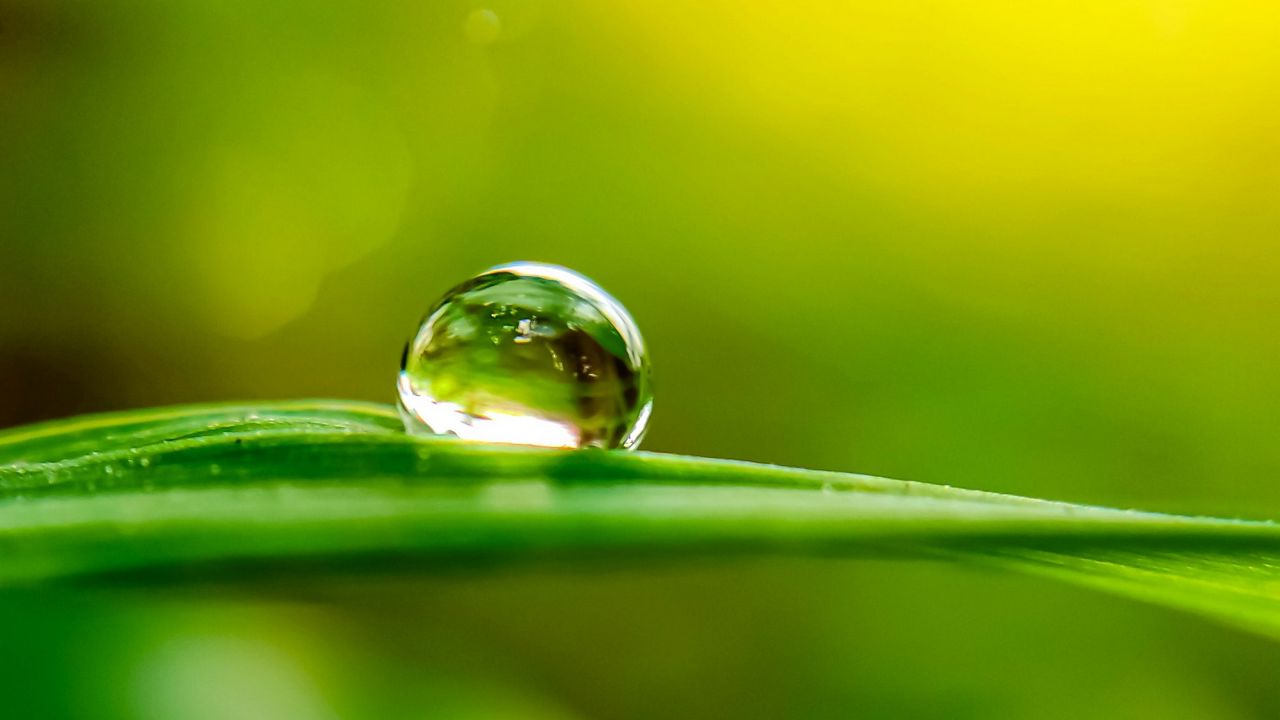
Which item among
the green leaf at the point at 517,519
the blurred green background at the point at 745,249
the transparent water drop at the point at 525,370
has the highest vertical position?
the blurred green background at the point at 745,249

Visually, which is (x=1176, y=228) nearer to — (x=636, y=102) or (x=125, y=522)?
(x=636, y=102)

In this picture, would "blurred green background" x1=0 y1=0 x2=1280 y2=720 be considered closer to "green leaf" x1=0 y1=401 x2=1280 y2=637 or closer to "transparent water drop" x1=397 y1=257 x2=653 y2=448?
"transparent water drop" x1=397 y1=257 x2=653 y2=448

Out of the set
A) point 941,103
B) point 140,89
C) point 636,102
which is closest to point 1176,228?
point 941,103

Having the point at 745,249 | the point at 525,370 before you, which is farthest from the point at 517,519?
the point at 745,249

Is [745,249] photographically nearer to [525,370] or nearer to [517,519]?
[525,370]

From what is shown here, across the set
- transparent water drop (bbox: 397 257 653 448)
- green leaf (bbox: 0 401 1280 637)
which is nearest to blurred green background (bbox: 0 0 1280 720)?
transparent water drop (bbox: 397 257 653 448)

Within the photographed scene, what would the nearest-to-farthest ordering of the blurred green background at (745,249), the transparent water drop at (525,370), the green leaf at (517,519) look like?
the green leaf at (517,519), the transparent water drop at (525,370), the blurred green background at (745,249)

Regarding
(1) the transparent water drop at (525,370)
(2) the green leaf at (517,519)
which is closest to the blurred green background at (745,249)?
(1) the transparent water drop at (525,370)

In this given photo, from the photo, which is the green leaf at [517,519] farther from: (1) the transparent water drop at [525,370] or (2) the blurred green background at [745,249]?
(2) the blurred green background at [745,249]
